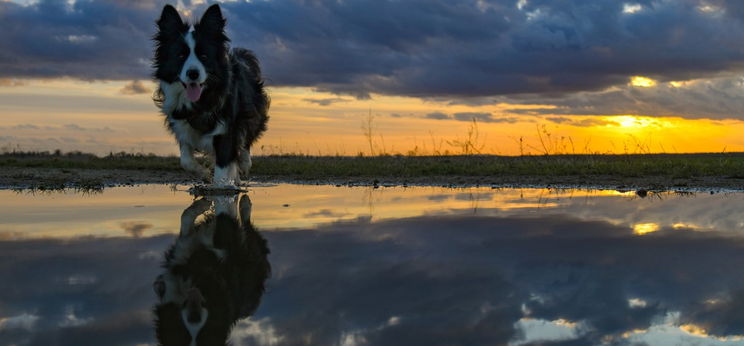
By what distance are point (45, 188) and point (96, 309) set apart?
20.9 ft

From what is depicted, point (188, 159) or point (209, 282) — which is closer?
point (209, 282)

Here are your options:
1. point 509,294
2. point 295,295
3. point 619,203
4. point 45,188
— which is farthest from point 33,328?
point 45,188

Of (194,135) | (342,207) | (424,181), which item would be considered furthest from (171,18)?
(424,181)

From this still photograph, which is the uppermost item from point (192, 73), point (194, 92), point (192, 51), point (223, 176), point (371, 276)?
point (192, 51)

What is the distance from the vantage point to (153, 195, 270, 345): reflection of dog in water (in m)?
2.47

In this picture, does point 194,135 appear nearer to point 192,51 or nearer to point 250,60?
point 192,51

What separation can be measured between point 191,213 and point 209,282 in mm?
2852

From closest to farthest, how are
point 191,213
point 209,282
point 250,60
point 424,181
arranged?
point 209,282
point 191,213
point 424,181
point 250,60

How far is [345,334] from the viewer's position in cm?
242

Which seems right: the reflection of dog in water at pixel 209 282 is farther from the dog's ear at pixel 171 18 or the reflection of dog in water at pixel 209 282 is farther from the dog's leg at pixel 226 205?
the dog's ear at pixel 171 18

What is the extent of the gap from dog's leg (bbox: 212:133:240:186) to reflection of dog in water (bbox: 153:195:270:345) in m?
3.16

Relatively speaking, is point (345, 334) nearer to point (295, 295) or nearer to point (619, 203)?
point (295, 295)

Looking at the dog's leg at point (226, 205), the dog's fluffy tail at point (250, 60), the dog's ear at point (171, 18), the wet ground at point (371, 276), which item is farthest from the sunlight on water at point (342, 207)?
the dog's fluffy tail at point (250, 60)

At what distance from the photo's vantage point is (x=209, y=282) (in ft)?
10.3
